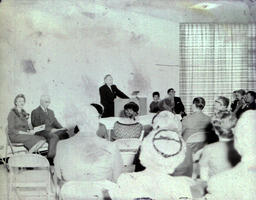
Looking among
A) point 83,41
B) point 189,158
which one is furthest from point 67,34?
point 189,158

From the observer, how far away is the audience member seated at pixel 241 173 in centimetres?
223

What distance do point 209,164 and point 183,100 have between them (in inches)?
16.0

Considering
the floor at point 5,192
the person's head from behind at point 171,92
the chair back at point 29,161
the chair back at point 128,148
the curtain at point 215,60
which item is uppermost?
the curtain at point 215,60

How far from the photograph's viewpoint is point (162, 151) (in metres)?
2.22

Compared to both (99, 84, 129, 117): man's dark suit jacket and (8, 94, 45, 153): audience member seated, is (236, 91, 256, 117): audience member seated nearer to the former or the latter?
(99, 84, 129, 117): man's dark suit jacket

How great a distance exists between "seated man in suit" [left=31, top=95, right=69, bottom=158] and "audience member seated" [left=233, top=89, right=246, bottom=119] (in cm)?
101

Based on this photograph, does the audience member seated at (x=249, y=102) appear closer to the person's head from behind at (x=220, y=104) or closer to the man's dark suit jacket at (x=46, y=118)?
the person's head from behind at (x=220, y=104)

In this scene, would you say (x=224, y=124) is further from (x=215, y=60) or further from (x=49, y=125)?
(x=49, y=125)

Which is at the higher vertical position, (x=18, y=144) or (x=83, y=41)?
(x=83, y=41)

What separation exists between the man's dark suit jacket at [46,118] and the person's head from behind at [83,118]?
0.23ft

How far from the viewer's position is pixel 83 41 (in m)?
2.27

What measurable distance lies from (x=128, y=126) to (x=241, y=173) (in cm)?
71

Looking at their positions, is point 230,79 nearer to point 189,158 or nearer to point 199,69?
point 199,69

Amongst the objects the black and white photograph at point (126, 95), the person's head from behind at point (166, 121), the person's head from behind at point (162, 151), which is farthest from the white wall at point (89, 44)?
the person's head from behind at point (162, 151)
